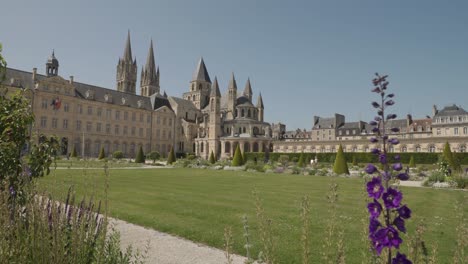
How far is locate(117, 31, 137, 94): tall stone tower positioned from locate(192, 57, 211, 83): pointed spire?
14.2 meters

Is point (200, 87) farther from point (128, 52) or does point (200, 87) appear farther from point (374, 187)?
point (374, 187)

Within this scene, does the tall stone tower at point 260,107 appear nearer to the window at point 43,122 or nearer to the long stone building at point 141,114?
the long stone building at point 141,114

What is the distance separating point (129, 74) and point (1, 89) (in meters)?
74.1

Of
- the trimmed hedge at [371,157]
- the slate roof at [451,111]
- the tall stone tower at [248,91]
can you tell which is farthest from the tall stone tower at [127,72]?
the slate roof at [451,111]

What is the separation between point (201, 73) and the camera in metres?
77.6

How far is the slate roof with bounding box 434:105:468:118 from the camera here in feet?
177

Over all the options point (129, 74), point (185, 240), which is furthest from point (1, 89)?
point (129, 74)

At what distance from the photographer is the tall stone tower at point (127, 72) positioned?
244 ft

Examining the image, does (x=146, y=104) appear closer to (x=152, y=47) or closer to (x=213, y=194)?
(x=152, y=47)

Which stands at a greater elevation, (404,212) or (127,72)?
(127,72)

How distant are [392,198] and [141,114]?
61082 millimetres

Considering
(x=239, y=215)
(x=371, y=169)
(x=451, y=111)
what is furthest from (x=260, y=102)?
(x=371, y=169)

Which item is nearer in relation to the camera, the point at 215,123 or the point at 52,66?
the point at 52,66

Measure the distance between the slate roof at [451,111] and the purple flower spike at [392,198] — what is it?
6356cm
